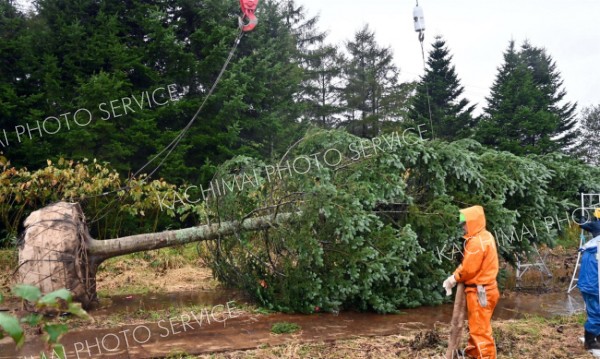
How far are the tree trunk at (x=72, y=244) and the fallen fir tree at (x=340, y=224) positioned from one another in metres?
0.01

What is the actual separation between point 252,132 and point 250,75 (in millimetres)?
1945

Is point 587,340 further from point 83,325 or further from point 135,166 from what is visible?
point 135,166

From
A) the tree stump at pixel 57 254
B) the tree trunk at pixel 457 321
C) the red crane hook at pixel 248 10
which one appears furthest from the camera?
the red crane hook at pixel 248 10

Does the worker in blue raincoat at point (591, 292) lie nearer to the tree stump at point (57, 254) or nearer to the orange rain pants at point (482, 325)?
the orange rain pants at point (482, 325)

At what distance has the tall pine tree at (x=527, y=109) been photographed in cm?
2345

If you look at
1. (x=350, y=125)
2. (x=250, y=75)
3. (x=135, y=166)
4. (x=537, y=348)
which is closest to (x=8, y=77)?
(x=135, y=166)

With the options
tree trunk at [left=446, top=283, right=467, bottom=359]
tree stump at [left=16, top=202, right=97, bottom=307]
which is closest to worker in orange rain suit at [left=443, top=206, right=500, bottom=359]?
tree trunk at [left=446, top=283, right=467, bottom=359]

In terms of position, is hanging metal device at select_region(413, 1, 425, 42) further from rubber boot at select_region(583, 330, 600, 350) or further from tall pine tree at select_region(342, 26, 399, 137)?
tall pine tree at select_region(342, 26, 399, 137)

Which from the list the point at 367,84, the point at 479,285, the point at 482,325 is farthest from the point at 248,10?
the point at 367,84

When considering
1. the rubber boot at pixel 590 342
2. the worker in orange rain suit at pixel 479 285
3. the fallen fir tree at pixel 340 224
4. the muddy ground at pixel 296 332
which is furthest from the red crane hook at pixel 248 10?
the rubber boot at pixel 590 342

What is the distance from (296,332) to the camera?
18.7 ft

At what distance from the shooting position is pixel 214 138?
13.8 m

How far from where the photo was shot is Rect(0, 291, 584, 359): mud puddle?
5051 millimetres

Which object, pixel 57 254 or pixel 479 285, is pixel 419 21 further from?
pixel 57 254
